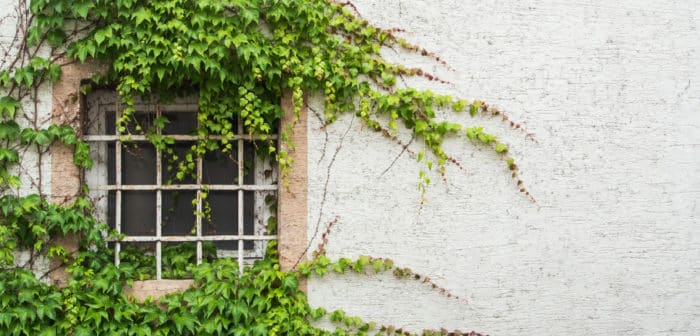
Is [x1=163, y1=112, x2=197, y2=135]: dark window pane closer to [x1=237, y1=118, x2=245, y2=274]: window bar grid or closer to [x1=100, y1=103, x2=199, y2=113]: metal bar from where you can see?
[x1=100, y1=103, x2=199, y2=113]: metal bar

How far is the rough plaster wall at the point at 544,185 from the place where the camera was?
15.3ft

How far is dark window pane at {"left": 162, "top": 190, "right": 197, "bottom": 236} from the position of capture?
482 cm

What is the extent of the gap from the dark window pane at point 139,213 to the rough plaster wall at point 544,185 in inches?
43.5

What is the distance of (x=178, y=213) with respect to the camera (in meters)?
4.84

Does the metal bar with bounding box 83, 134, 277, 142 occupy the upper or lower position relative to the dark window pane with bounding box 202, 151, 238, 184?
upper

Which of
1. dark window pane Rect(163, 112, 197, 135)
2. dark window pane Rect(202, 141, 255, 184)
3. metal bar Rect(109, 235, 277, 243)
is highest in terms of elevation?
dark window pane Rect(163, 112, 197, 135)

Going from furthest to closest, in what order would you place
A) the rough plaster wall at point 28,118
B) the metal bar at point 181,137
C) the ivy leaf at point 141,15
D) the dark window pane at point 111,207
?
the dark window pane at point 111,207 → the metal bar at point 181,137 → the rough plaster wall at point 28,118 → the ivy leaf at point 141,15

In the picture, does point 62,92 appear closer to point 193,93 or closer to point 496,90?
point 193,93

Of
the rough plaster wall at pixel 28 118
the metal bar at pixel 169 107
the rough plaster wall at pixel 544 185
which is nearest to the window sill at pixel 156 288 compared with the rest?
the rough plaster wall at pixel 28 118

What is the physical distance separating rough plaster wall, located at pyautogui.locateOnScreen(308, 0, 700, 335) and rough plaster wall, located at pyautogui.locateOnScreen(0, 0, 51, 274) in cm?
168

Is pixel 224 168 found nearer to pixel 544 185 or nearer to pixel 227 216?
pixel 227 216

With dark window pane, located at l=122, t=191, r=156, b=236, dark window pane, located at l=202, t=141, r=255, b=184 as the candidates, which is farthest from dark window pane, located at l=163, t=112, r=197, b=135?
dark window pane, located at l=122, t=191, r=156, b=236

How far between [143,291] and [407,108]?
2.04 metres

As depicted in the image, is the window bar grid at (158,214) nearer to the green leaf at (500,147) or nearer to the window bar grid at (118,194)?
the window bar grid at (118,194)
